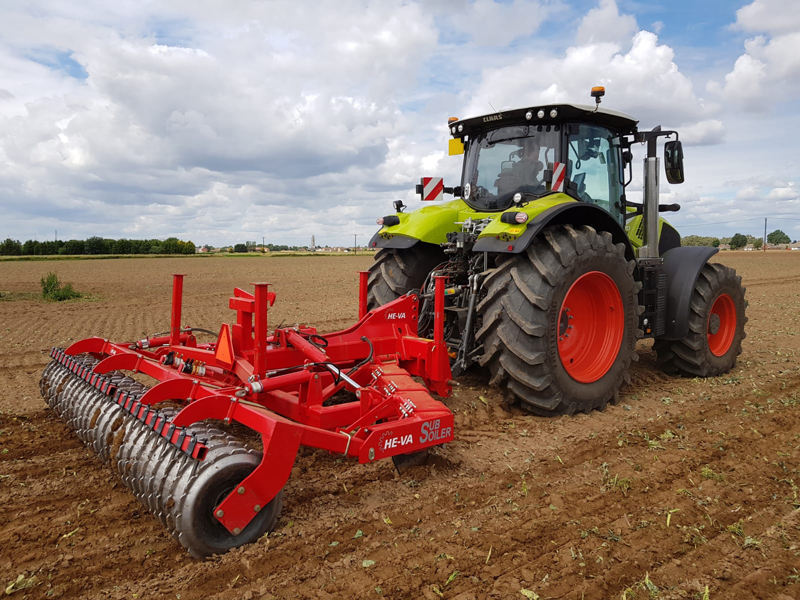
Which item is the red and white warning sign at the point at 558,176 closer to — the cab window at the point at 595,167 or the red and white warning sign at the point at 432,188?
the cab window at the point at 595,167

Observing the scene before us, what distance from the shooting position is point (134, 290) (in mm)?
16422

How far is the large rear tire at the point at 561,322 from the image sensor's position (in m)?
4.25

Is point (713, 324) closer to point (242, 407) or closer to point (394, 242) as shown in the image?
point (394, 242)

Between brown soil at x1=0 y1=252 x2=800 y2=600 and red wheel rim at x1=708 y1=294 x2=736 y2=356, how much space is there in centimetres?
120

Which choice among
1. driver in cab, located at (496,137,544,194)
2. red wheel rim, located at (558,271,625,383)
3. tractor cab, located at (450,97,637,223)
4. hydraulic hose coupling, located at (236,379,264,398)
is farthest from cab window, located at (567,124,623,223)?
hydraulic hose coupling, located at (236,379,264,398)

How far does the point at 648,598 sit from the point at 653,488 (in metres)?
1.13

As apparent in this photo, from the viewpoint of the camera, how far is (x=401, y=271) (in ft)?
17.9

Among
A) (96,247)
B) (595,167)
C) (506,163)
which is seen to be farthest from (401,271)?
(96,247)

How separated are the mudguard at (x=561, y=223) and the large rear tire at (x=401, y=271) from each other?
1.12 m

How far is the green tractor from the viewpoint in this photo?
4320mm

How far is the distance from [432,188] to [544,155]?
3.90ft

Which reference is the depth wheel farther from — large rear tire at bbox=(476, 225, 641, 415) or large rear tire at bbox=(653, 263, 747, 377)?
large rear tire at bbox=(653, 263, 747, 377)

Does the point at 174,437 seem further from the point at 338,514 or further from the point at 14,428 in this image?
the point at 14,428

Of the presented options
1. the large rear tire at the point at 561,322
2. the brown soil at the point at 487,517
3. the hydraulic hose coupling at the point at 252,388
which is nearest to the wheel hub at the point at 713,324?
the brown soil at the point at 487,517
